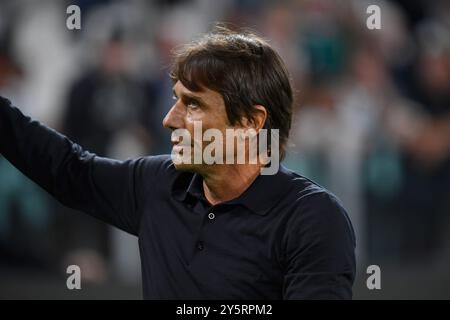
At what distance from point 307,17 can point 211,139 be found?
102 inches

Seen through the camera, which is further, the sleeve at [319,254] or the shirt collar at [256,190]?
the shirt collar at [256,190]

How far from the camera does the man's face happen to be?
213 centimetres

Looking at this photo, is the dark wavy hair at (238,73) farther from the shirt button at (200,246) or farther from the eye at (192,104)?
the shirt button at (200,246)

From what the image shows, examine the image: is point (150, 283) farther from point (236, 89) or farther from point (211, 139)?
point (236, 89)

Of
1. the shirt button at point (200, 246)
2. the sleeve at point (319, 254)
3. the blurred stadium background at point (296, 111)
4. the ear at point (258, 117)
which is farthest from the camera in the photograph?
the blurred stadium background at point (296, 111)

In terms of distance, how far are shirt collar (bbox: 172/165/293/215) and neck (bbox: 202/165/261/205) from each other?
3 cm

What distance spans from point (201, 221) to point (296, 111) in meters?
2.12

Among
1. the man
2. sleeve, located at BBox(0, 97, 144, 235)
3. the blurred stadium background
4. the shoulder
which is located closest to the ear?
the man

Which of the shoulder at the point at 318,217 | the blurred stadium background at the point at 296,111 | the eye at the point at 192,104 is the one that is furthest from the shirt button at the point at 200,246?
the blurred stadium background at the point at 296,111

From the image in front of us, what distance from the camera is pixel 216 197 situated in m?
2.21

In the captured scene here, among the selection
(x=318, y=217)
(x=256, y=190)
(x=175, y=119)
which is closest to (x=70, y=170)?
(x=175, y=119)

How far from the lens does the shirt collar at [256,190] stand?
2.12 meters

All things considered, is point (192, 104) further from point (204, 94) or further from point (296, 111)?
point (296, 111)
